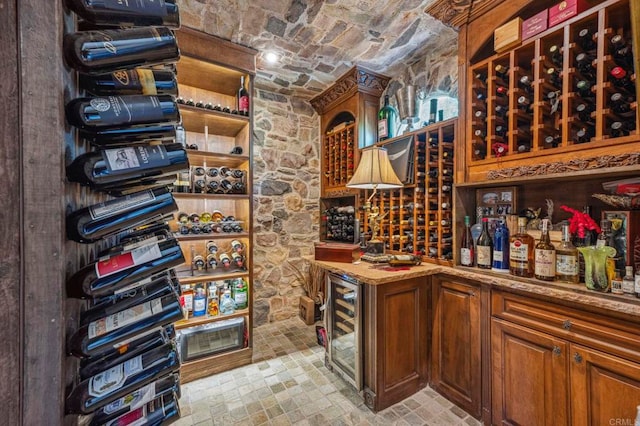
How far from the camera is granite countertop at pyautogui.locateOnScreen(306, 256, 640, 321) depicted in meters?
1.12

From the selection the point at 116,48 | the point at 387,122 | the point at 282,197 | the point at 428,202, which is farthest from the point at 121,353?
the point at 282,197

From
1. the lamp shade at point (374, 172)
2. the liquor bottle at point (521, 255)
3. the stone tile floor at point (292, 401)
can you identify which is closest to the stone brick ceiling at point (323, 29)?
the lamp shade at point (374, 172)

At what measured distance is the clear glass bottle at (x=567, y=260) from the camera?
4.38ft

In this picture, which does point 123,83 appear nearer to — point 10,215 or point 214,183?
point 10,215

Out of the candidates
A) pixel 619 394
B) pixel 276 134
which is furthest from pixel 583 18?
pixel 276 134

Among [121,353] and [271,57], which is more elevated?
[271,57]

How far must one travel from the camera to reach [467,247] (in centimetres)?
181

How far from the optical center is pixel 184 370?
6.73 feet

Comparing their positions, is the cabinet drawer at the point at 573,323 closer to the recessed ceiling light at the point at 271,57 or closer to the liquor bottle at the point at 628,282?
the liquor bottle at the point at 628,282

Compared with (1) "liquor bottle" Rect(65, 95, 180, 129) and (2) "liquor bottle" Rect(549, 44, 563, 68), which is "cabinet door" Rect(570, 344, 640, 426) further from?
(1) "liquor bottle" Rect(65, 95, 180, 129)

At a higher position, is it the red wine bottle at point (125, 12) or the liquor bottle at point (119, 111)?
the red wine bottle at point (125, 12)

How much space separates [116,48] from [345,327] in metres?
2.05

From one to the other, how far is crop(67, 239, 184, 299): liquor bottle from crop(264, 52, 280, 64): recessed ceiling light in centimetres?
234

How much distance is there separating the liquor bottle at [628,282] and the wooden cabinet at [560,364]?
13 centimetres
